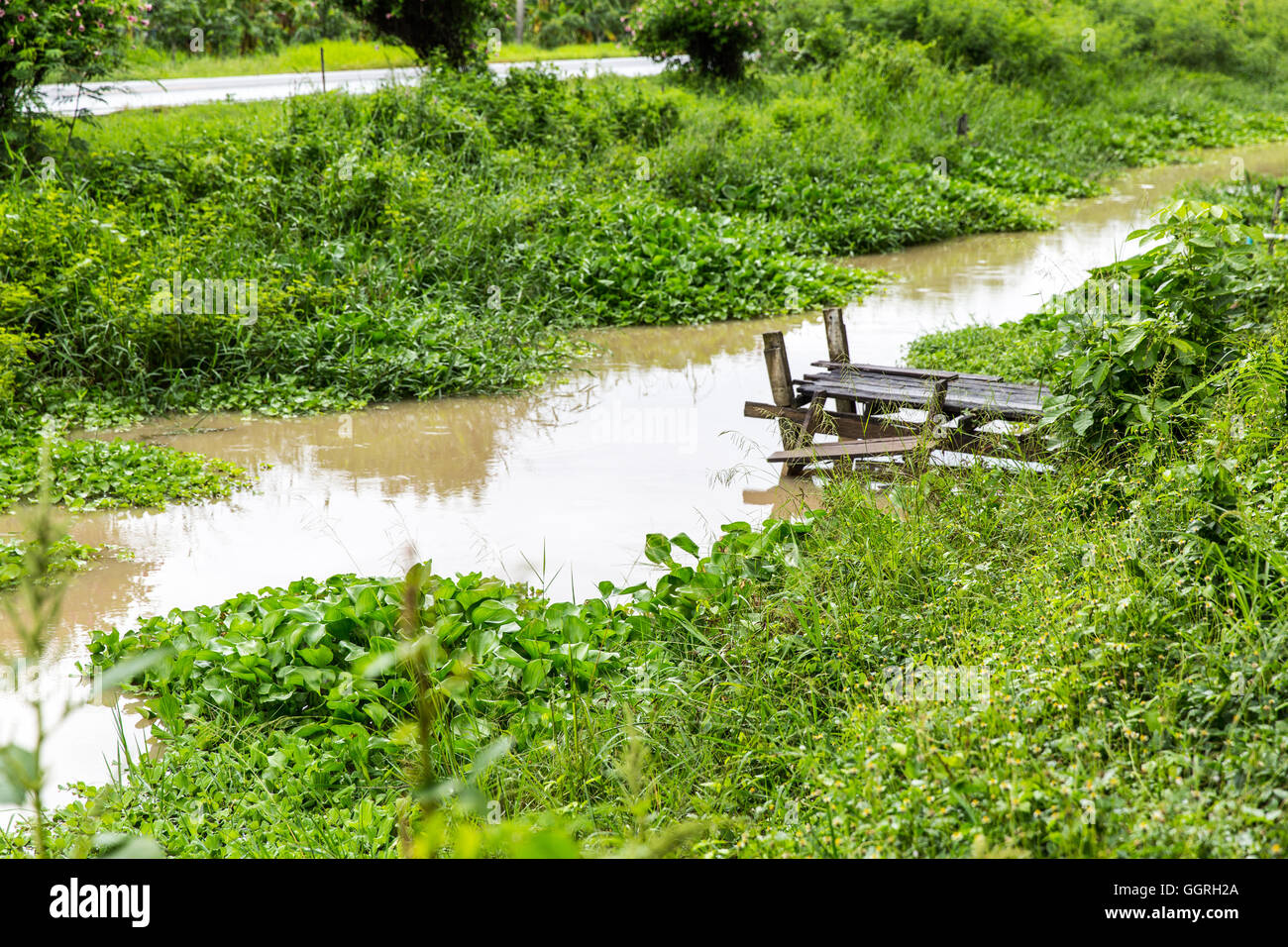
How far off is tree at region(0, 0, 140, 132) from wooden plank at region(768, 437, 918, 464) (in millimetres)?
7674

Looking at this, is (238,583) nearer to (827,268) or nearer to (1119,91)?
(827,268)

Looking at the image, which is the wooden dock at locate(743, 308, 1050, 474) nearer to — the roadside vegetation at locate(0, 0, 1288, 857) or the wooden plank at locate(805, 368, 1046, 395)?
the wooden plank at locate(805, 368, 1046, 395)

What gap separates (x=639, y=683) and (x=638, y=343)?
6314 mm

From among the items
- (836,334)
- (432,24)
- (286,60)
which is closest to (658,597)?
(836,334)

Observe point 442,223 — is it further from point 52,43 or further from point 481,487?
point 481,487

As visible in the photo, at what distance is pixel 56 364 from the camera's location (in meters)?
8.25

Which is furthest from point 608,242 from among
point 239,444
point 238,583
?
point 238,583

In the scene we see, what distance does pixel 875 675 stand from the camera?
12.8 ft

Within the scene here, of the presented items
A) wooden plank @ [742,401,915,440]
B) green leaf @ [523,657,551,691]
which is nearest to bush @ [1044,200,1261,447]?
wooden plank @ [742,401,915,440]

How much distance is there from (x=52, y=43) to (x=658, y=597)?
347 inches

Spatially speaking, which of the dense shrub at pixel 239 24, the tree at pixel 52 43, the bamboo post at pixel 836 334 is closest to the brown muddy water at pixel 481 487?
the bamboo post at pixel 836 334

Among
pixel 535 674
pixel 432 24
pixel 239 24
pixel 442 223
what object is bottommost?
pixel 535 674

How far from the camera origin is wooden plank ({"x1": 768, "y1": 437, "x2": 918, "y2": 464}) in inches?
250

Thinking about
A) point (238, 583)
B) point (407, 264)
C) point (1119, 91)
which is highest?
point (1119, 91)
